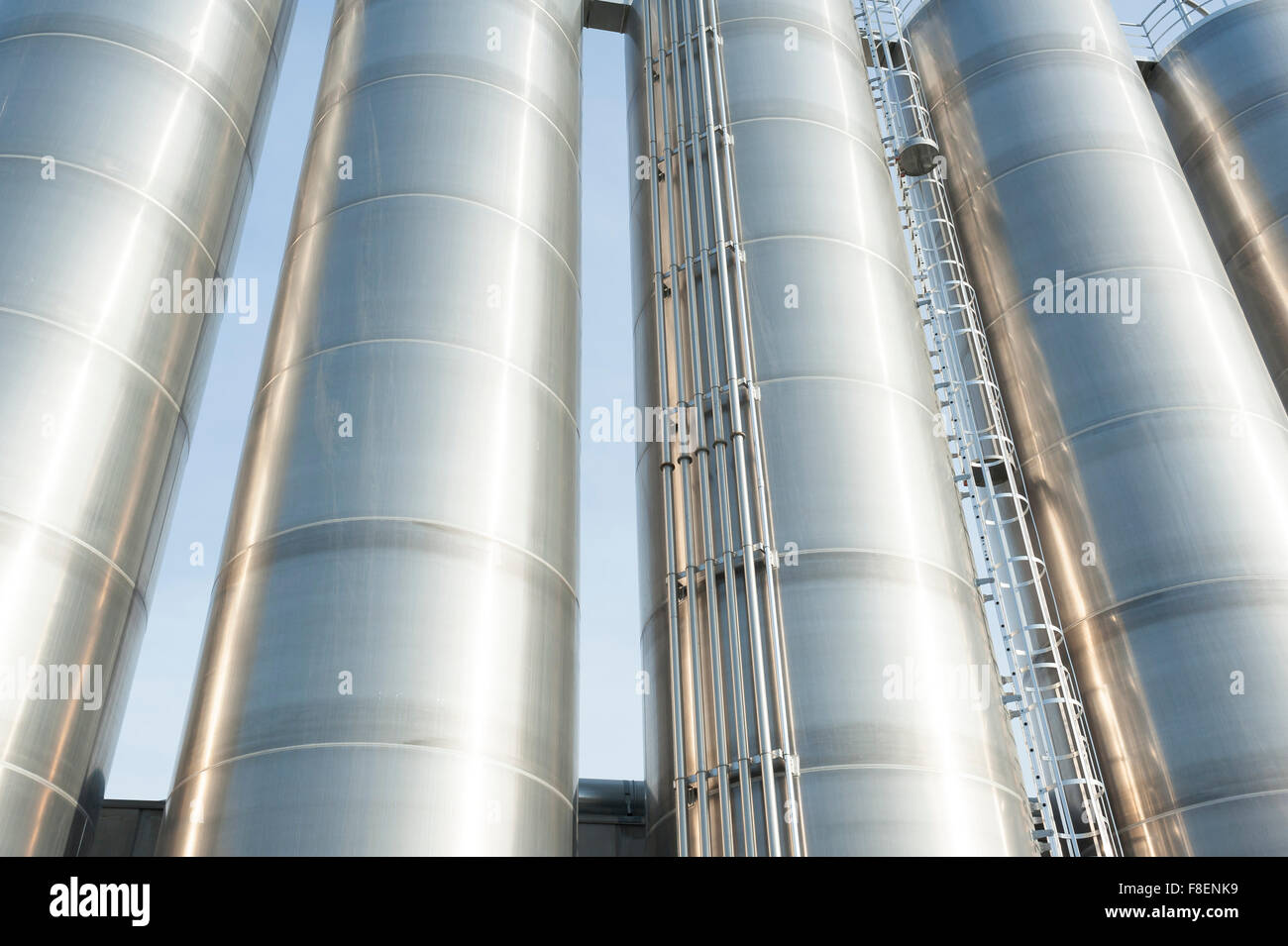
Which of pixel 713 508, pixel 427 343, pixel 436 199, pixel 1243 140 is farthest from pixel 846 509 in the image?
pixel 1243 140

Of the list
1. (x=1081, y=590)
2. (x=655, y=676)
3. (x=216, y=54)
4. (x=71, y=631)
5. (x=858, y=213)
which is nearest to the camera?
(x=71, y=631)

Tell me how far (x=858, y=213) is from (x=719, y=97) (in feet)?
8.53

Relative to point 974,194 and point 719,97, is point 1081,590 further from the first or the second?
point 719,97

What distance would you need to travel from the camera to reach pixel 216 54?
47.5 feet

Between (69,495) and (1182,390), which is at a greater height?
(1182,390)

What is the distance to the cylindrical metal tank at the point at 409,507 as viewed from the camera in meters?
8.98

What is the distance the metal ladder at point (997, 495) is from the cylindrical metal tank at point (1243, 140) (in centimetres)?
427

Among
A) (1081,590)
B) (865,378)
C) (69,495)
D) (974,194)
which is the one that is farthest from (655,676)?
(974,194)

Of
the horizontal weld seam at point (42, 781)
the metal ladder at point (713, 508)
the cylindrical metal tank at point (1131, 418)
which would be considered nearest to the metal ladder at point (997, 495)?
the cylindrical metal tank at point (1131, 418)

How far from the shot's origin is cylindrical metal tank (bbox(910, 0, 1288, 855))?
11078 millimetres

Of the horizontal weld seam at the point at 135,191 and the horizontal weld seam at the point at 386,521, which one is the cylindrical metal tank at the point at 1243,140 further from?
the horizontal weld seam at the point at 135,191
